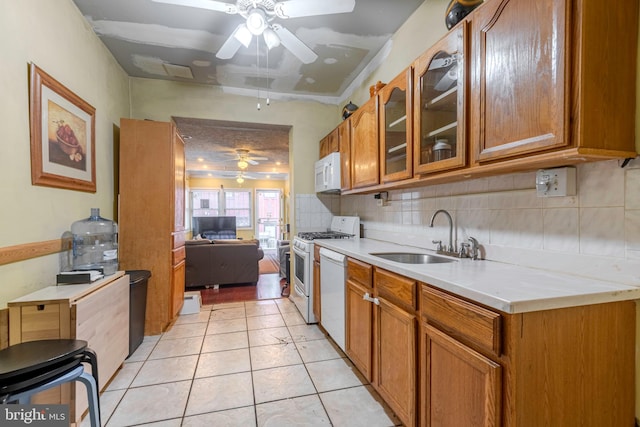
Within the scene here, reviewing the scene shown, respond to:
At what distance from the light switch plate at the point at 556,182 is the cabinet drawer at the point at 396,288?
708mm

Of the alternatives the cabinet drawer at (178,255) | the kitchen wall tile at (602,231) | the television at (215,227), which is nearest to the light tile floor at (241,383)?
the cabinet drawer at (178,255)

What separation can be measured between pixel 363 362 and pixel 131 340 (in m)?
1.85

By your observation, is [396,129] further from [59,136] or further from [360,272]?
[59,136]

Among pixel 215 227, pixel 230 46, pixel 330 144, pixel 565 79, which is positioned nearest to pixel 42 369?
pixel 230 46

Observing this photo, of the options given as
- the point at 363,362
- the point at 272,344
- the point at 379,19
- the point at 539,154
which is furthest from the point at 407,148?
the point at 272,344

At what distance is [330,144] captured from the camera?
3.32 m

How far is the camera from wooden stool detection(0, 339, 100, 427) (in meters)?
1.02

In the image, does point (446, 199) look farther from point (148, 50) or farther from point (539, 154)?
point (148, 50)

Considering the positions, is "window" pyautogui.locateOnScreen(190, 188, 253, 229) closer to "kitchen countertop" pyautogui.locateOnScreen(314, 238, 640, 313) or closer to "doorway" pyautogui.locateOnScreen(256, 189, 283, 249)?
"doorway" pyautogui.locateOnScreen(256, 189, 283, 249)

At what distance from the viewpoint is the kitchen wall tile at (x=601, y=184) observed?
41.6 inches

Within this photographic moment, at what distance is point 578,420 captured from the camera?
930 mm

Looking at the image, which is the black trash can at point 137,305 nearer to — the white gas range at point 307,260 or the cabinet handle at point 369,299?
the white gas range at point 307,260

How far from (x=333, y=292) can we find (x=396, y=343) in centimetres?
90

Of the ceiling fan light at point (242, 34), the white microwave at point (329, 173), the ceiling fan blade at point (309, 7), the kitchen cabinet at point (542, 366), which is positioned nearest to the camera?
the kitchen cabinet at point (542, 366)
